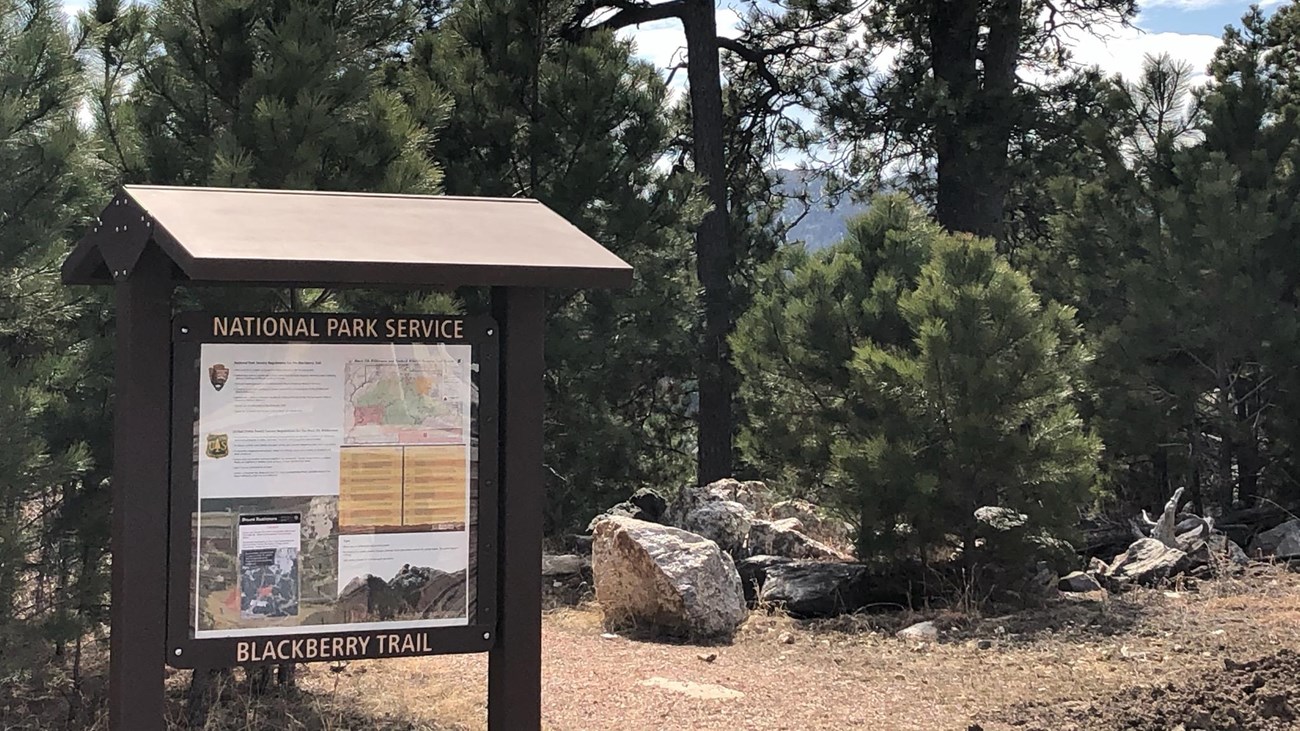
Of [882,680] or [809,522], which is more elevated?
[809,522]

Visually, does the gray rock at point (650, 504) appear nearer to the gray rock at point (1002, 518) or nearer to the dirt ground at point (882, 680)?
the dirt ground at point (882, 680)

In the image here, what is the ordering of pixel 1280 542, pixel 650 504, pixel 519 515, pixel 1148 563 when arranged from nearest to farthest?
pixel 519 515
pixel 1148 563
pixel 1280 542
pixel 650 504

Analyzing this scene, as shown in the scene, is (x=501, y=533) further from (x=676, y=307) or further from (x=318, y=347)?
(x=676, y=307)

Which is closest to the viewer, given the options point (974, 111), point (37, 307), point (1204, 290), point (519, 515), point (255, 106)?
point (519, 515)

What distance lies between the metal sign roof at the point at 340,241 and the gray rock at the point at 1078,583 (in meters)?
5.77

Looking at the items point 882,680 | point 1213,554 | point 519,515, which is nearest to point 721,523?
point 882,680

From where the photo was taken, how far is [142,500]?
3633 mm

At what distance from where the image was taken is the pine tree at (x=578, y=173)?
9.91 meters

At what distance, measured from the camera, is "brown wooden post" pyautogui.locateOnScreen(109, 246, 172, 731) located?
11.9 feet

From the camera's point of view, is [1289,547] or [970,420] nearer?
[970,420]

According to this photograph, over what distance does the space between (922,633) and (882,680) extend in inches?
45.7

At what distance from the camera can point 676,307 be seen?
1130 cm

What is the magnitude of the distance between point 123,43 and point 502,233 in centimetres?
287

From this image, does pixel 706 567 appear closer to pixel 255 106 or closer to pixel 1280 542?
pixel 255 106
